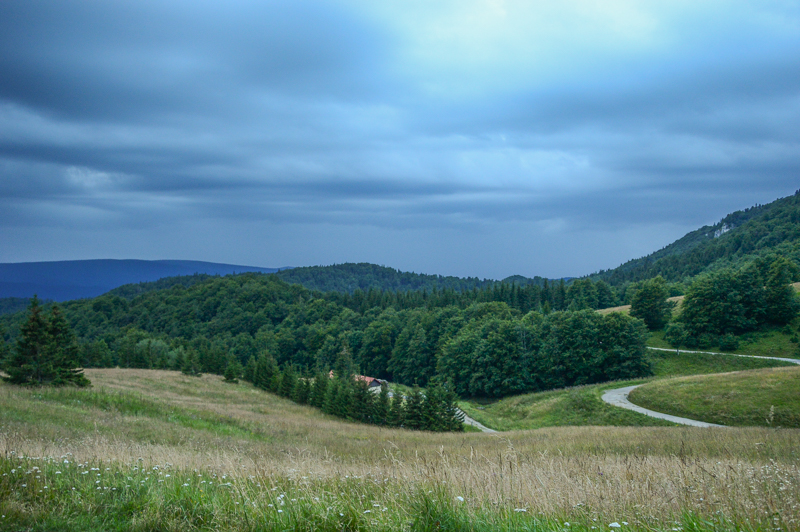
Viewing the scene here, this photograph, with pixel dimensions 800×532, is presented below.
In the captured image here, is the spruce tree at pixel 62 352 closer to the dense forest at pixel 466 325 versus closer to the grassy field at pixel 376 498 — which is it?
the dense forest at pixel 466 325

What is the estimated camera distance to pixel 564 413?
39500 millimetres

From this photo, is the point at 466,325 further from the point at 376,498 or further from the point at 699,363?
the point at 376,498

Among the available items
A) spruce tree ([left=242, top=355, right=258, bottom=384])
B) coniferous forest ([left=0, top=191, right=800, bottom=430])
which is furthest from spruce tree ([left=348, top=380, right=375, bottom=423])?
spruce tree ([left=242, top=355, right=258, bottom=384])

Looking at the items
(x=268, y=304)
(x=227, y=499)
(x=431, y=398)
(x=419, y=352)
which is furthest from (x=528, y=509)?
(x=268, y=304)

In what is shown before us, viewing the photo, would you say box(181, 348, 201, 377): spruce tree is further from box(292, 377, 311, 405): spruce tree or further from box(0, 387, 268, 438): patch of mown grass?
box(0, 387, 268, 438): patch of mown grass

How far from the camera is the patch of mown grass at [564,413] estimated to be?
113 ft

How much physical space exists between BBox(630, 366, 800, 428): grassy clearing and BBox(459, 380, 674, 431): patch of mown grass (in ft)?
12.2

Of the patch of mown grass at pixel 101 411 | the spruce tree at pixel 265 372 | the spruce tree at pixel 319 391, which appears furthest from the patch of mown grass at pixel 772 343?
the patch of mown grass at pixel 101 411

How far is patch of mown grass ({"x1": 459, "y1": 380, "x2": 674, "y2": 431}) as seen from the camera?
34375 mm

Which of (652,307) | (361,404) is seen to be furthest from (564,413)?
(652,307)

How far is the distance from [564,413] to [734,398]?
12210 mm

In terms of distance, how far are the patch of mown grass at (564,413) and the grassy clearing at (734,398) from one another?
147 inches

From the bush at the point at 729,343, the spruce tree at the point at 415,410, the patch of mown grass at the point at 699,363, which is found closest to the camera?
the spruce tree at the point at 415,410

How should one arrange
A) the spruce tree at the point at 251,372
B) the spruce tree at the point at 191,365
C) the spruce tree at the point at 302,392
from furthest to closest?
1. the spruce tree at the point at 251,372
2. the spruce tree at the point at 191,365
3. the spruce tree at the point at 302,392
